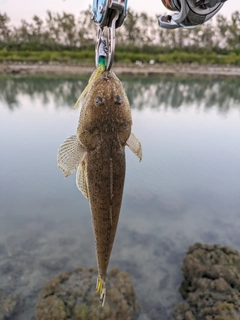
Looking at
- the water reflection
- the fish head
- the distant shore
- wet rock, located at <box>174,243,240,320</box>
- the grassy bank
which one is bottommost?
the water reflection

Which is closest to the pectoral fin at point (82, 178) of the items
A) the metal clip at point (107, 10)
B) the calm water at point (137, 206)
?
the metal clip at point (107, 10)

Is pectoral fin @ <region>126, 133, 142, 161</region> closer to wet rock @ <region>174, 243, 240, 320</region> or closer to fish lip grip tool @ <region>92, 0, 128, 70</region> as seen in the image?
fish lip grip tool @ <region>92, 0, 128, 70</region>

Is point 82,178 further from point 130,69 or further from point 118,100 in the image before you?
point 130,69

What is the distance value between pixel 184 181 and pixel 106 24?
6.97 meters

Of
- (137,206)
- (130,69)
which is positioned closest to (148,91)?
(130,69)

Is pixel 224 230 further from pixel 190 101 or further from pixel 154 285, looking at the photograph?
pixel 190 101

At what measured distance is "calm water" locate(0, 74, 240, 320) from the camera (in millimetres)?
4843

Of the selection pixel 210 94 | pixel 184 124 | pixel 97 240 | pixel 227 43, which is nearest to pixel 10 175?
pixel 97 240

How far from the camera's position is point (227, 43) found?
3928 cm

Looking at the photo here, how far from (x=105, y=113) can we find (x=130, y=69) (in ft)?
92.0

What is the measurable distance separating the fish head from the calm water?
3.88 m

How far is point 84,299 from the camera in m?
3.75

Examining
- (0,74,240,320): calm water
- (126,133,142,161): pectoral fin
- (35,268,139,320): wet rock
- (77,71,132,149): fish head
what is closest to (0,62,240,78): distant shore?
(0,74,240,320): calm water

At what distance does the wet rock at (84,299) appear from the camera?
11.6 feet
